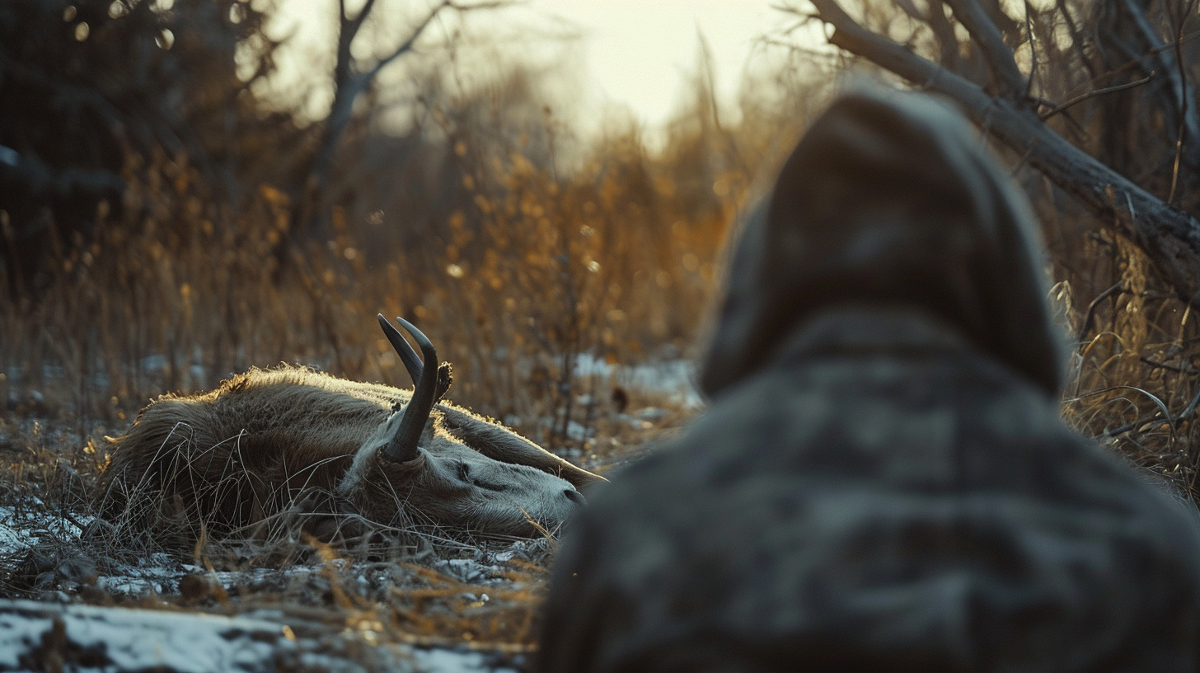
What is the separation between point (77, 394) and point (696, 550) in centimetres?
751

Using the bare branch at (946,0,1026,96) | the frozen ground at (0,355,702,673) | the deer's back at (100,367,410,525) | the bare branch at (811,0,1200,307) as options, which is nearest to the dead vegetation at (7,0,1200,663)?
the frozen ground at (0,355,702,673)

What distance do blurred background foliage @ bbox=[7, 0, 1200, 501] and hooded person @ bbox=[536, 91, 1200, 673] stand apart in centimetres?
125

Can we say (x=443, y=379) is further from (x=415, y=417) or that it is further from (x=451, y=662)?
(x=451, y=662)

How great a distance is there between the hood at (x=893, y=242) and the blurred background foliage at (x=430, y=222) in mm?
1192

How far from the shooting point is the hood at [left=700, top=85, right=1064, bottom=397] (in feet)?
4.96

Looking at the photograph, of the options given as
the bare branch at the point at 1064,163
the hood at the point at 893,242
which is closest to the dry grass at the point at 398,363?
the bare branch at the point at 1064,163

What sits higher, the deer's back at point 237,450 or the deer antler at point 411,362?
the deer antler at point 411,362

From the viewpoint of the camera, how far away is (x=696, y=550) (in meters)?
1.44

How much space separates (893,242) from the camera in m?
1.50

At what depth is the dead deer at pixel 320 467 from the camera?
4.16 m

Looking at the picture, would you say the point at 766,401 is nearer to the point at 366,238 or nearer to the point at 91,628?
the point at 91,628

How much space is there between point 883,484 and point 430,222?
13.5 meters

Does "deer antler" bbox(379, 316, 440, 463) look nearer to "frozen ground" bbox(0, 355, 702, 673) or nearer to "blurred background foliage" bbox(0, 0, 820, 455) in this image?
"frozen ground" bbox(0, 355, 702, 673)

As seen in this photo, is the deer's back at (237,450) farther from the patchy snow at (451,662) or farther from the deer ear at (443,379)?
the patchy snow at (451,662)
